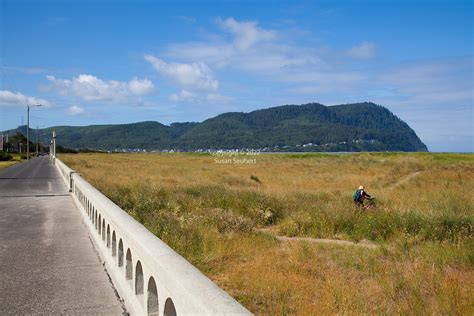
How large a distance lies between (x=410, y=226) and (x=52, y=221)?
912cm

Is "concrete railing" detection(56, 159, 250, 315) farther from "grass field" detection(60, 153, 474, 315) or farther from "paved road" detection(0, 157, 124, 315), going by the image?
"grass field" detection(60, 153, 474, 315)

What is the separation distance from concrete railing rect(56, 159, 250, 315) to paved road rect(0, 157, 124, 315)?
0.78 feet

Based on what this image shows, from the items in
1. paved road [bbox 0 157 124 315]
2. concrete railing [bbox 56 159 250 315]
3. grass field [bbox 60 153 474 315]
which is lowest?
grass field [bbox 60 153 474 315]

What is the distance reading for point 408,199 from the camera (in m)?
17.3

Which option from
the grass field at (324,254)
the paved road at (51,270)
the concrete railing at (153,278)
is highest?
the concrete railing at (153,278)

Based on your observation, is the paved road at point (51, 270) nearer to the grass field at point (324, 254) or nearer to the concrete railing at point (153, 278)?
the concrete railing at point (153, 278)

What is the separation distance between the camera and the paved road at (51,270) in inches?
173

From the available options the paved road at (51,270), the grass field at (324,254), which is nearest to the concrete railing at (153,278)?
the paved road at (51,270)

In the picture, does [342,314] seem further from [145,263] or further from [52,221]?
[52,221]

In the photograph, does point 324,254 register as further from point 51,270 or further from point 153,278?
point 153,278

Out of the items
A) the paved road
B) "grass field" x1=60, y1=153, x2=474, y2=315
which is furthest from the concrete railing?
"grass field" x1=60, y1=153, x2=474, y2=315

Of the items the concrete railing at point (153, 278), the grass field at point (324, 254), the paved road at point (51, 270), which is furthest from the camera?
the grass field at point (324, 254)

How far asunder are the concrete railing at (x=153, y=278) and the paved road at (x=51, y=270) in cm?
24

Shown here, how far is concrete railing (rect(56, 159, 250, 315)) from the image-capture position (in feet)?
7.37
